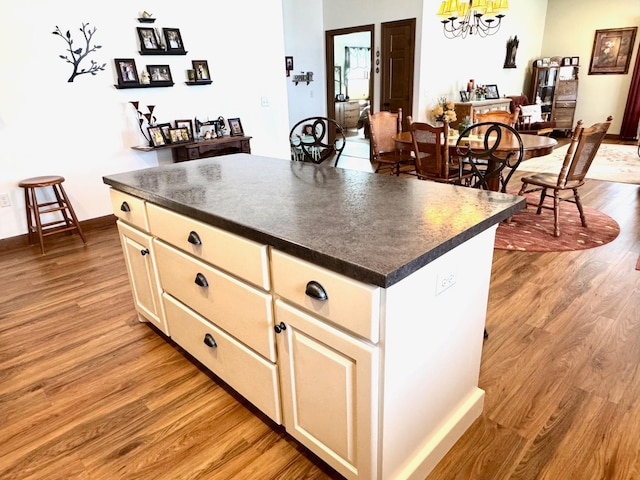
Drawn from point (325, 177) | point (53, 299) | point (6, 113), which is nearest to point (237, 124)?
point (6, 113)

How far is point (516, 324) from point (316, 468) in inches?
57.0

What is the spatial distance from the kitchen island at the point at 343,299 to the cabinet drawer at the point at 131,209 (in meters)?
0.03

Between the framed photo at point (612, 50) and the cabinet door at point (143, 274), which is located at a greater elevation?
the framed photo at point (612, 50)

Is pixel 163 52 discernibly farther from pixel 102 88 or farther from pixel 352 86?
pixel 352 86

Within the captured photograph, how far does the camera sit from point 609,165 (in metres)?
6.43

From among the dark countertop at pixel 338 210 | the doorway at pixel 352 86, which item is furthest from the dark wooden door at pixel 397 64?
the dark countertop at pixel 338 210

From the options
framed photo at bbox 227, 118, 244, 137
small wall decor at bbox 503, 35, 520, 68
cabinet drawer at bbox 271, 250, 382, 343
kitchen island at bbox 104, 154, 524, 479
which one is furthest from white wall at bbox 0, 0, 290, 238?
small wall decor at bbox 503, 35, 520, 68

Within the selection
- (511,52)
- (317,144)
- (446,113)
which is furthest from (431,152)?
(511,52)

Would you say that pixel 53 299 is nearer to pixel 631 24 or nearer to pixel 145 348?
pixel 145 348

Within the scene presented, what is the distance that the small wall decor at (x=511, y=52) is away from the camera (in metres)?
8.20

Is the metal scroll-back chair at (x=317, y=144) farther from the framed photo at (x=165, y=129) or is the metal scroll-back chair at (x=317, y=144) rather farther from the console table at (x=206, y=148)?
the framed photo at (x=165, y=129)

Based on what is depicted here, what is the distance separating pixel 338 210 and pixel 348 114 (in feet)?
32.7

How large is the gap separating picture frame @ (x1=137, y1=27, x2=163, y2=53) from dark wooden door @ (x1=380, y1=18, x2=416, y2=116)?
3677mm

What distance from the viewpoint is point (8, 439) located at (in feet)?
5.69
